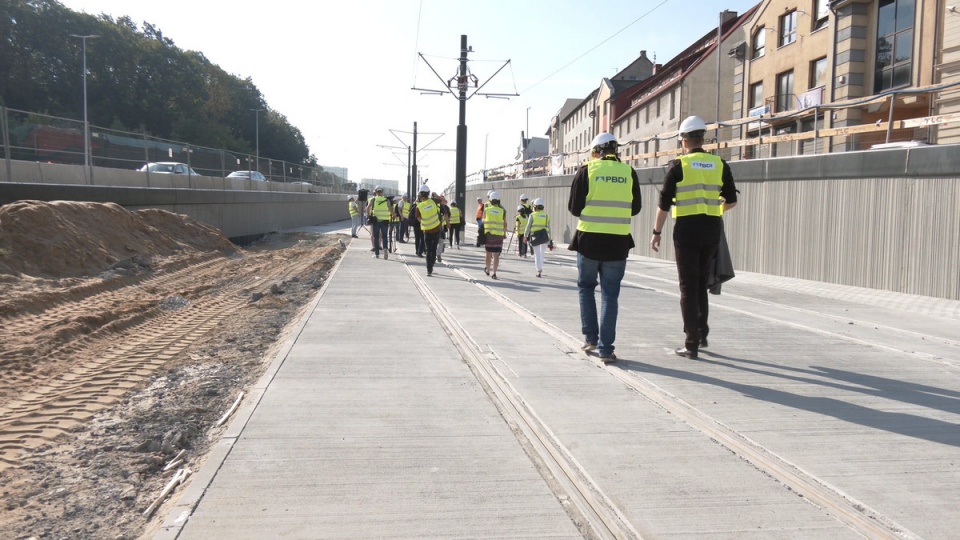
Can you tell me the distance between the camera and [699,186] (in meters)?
6.69

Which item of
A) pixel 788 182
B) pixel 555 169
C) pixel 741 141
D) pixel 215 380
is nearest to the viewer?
pixel 215 380

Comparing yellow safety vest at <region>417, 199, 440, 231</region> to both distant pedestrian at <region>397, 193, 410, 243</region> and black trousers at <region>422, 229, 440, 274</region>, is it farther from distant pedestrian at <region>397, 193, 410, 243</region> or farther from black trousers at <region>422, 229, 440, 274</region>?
distant pedestrian at <region>397, 193, 410, 243</region>

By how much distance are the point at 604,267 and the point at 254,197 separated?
2700 cm

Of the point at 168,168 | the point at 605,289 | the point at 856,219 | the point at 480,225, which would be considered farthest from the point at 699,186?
the point at 168,168

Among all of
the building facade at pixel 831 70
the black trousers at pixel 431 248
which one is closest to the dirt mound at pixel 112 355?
the black trousers at pixel 431 248

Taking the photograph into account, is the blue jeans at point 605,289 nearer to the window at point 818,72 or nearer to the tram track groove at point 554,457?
the tram track groove at point 554,457

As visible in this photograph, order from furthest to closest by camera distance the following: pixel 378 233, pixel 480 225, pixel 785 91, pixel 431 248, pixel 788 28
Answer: pixel 785 91
pixel 788 28
pixel 480 225
pixel 378 233
pixel 431 248

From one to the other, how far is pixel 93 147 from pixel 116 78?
212ft

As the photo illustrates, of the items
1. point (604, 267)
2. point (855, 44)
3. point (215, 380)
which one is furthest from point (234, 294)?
point (855, 44)

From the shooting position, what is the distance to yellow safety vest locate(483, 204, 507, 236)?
15.2 meters

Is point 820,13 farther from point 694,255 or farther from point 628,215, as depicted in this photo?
point 628,215

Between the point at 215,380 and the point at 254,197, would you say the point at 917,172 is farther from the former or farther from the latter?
the point at 254,197

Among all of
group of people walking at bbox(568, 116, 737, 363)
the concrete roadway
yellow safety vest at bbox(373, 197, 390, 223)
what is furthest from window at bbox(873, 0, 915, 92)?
group of people walking at bbox(568, 116, 737, 363)

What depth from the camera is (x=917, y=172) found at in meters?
12.7
